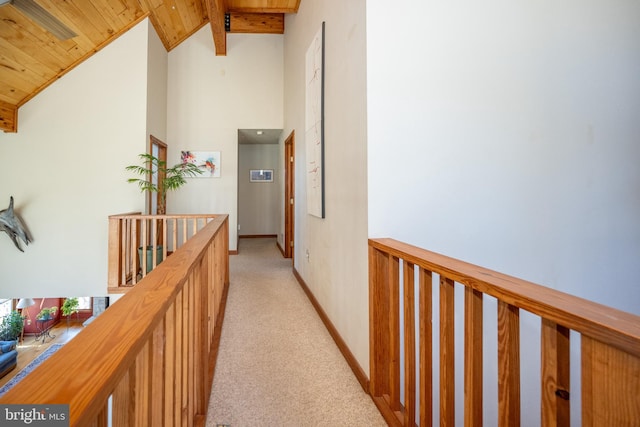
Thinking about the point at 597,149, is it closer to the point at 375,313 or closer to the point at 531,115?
the point at 531,115

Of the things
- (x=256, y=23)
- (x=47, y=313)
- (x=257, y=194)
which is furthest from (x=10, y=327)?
(x=256, y=23)

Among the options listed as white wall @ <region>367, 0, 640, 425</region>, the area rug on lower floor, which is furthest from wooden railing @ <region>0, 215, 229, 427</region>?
the area rug on lower floor

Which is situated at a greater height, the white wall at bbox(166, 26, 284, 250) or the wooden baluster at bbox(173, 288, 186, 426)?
the white wall at bbox(166, 26, 284, 250)

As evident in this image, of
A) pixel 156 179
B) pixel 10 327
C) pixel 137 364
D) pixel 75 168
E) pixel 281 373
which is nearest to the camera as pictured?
pixel 137 364

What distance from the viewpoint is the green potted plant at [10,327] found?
5727mm

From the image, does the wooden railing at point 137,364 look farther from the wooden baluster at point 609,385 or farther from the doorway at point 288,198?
the doorway at point 288,198

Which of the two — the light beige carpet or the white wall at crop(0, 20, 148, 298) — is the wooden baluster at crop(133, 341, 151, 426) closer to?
the light beige carpet

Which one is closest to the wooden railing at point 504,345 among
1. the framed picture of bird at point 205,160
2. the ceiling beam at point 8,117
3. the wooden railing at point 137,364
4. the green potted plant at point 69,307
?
the wooden railing at point 137,364

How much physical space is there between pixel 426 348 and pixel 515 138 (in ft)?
4.70

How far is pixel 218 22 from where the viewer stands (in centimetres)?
431

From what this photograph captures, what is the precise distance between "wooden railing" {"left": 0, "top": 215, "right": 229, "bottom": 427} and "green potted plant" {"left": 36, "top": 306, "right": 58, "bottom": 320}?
7.39 metres

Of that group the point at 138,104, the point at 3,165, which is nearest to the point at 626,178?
the point at 138,104

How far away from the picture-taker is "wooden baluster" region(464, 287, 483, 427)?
873 millimetres

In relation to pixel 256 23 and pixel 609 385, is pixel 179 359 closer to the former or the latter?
pixel 609 385
